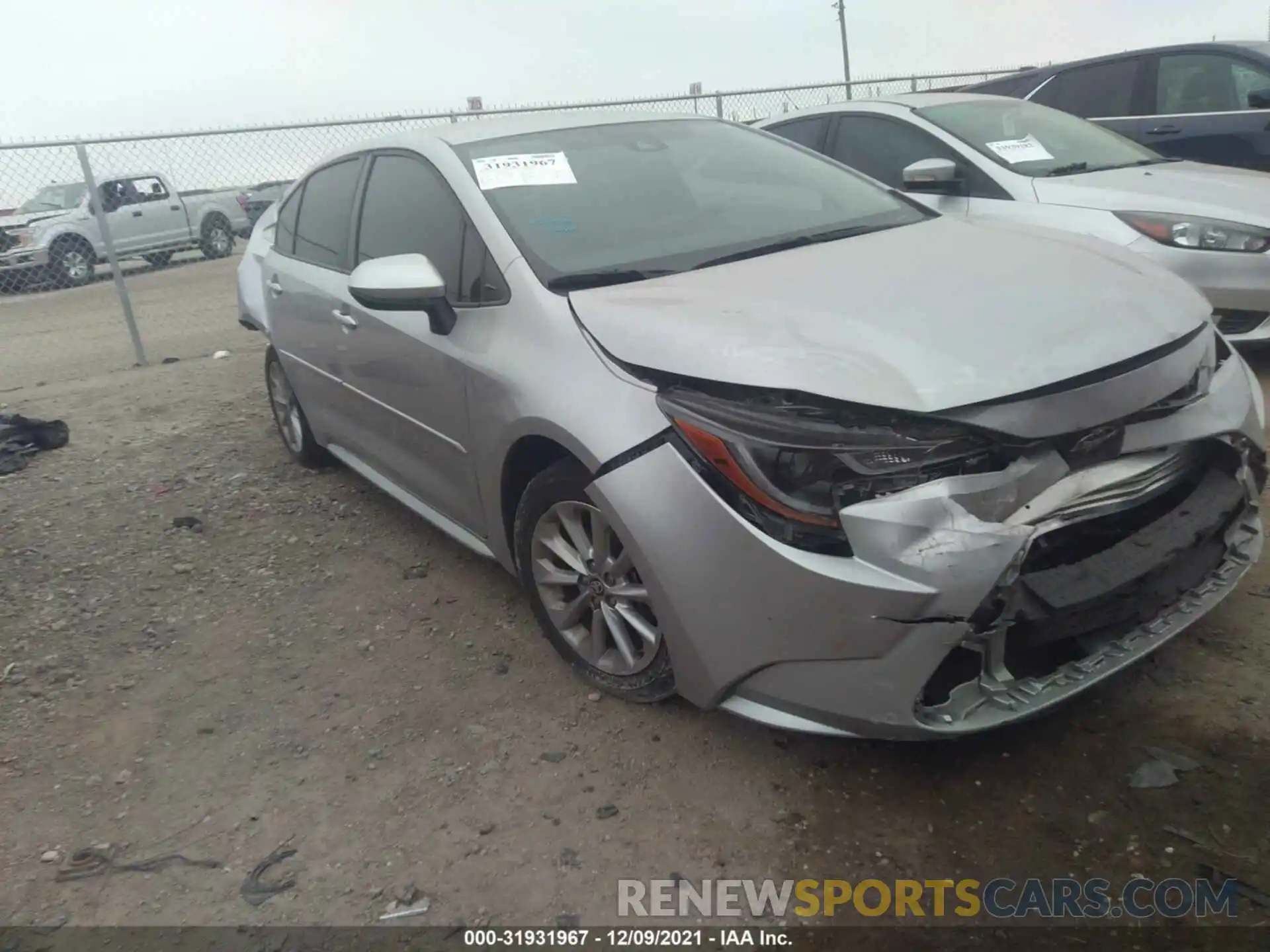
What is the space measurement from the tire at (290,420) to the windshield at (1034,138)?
147 inches

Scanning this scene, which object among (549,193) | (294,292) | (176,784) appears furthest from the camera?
(294,292)

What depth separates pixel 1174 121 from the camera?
23.2 feet

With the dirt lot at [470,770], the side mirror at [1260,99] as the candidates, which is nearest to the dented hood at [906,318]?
the dirt lot at [470,770]

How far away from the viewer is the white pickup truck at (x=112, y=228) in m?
12.8

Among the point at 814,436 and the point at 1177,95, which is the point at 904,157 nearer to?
the point at 1177,95

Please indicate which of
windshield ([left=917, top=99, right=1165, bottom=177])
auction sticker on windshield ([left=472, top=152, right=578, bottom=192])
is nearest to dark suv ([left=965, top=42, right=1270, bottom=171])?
windshield ([left=917, top=99, right=1165, bottom=177])

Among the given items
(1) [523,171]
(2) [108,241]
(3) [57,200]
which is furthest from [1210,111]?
(3) [57,200]

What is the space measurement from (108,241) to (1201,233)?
24.7ft

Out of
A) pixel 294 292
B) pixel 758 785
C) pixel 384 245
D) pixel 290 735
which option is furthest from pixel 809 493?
pixel 294 292

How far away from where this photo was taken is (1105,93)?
744 centimetres

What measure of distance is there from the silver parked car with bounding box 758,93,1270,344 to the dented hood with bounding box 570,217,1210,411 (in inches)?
60.7

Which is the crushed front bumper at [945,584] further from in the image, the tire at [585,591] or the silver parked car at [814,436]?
the tire at [585,591]

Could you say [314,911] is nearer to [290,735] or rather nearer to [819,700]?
[290,735]

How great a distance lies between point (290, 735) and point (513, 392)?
3.90 feet
